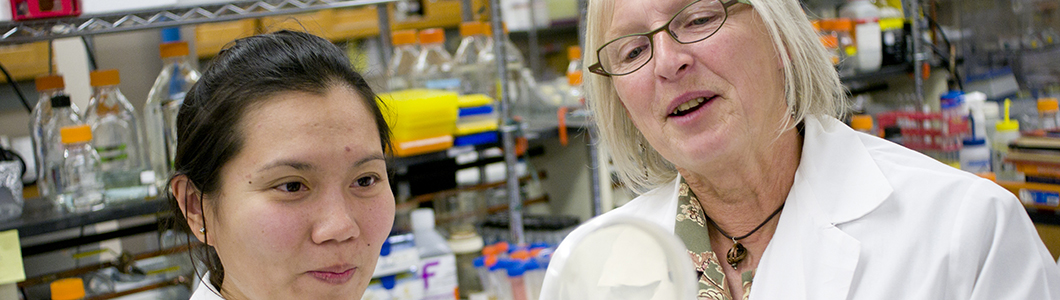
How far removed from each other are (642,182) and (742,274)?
303 mm

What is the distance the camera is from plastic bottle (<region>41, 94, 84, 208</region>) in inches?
61.3

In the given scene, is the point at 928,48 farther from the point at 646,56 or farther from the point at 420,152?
the point at 646,56

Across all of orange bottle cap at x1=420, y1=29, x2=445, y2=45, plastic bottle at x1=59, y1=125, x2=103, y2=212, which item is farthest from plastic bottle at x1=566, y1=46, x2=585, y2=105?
plastic bottle at x1=59, y1=125, x2=103, y2=212

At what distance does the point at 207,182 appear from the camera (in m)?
0.86

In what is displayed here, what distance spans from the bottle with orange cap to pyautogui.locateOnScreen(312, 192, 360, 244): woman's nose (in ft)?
3.27

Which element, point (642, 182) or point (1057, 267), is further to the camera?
point (642, 182)

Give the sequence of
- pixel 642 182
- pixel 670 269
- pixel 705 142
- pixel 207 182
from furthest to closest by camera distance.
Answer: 1. pixel 642 182
2. pixel 705 142
3. pixel 207 182
4. pixel 670 269

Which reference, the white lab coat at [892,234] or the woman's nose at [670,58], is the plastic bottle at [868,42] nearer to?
the white lab coat at [892,234]

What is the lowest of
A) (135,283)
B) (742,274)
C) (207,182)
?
(135,283)

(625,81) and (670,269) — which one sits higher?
(625,81)

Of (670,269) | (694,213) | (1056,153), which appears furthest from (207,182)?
(1056,153)

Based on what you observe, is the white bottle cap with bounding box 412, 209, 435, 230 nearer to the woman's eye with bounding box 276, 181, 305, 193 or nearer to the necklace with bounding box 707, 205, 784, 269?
the necklace with bounding box 707, 205, 784, 269

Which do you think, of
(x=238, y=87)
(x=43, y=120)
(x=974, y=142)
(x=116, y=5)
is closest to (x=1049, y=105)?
(x=974, y=142)

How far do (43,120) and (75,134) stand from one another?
1.11ft
